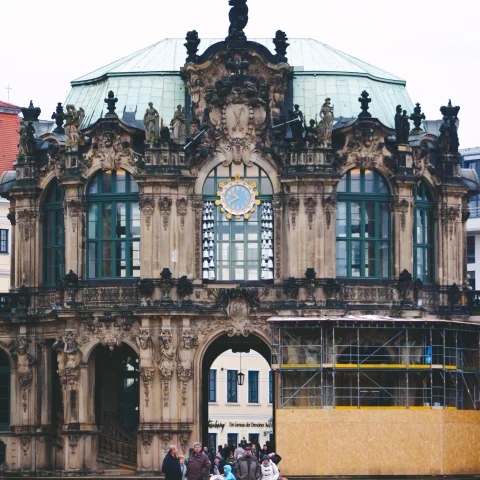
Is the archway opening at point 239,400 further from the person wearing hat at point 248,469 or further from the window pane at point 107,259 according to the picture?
the person wearing hat at point 248,469

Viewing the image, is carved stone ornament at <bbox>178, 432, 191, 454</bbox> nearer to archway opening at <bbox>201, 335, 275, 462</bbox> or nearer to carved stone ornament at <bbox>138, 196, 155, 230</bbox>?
carved stone ornament at <bbox>138, 196, 155, 230</bbox>

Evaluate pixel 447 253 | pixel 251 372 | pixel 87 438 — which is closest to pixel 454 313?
pixel 447 253

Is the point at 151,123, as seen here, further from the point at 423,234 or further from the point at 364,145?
the point at 423,234

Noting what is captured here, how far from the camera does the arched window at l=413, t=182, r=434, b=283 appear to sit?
90.8 meters

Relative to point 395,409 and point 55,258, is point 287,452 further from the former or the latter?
point 55,258

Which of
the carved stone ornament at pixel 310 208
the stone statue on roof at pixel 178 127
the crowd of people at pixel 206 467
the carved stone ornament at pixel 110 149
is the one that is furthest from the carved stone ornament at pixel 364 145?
the crowd of people at pixel 206 467

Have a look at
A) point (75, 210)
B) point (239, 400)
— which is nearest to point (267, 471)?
point (75, 210)

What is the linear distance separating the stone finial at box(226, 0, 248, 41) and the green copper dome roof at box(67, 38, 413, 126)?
3521 millimetres

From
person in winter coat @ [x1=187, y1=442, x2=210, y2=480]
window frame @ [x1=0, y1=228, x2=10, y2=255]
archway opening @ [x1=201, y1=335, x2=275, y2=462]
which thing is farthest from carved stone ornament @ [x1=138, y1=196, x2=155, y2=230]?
archway opening @ [x1=201, y1=335, x2=275, y2=462]

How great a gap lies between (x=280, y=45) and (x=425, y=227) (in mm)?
10248

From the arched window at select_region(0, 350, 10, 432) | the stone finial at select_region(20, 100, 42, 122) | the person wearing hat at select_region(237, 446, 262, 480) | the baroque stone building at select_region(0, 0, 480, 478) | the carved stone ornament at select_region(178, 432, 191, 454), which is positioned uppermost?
the stone finial at select_region(20, 100, 42, 122)

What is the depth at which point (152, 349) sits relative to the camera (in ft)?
286

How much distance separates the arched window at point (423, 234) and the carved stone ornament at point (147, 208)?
11677 millimetres

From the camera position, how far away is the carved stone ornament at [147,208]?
3467 inches
